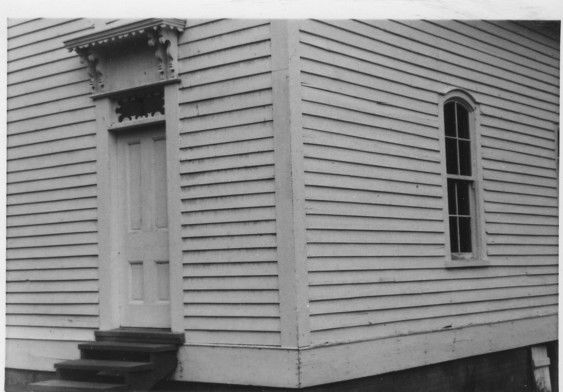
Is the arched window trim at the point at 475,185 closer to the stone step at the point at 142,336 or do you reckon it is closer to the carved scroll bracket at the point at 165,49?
the carved scroll bracket at the point at 165,49

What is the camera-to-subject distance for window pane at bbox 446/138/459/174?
1027 cm

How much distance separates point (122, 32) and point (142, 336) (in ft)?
10.5

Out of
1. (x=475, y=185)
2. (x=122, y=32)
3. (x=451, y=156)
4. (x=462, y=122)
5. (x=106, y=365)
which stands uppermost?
(x=122, y=32)

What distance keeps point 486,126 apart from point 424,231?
6.99 feet

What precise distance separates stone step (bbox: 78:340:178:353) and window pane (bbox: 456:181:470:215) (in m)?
4.09

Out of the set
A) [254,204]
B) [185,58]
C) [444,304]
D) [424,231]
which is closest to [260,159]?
[254,204]

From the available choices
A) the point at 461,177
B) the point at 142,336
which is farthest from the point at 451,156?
the point at 142,336

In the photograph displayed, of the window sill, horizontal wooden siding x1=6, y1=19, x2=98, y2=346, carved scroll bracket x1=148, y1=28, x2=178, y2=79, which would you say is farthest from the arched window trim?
horizontal wooden siding x1=6, y1=19, x2=98, y2=346

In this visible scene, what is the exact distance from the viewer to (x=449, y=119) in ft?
34.0

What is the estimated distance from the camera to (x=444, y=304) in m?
9.77

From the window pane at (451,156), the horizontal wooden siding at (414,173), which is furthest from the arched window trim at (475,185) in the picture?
the window pane at (451,156)

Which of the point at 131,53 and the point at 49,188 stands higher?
Result: the point at 131,53

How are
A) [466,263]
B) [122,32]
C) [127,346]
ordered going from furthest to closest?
[466,263], [122,32], [127,346]

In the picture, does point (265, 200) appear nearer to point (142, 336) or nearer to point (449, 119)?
point (142, 336)
